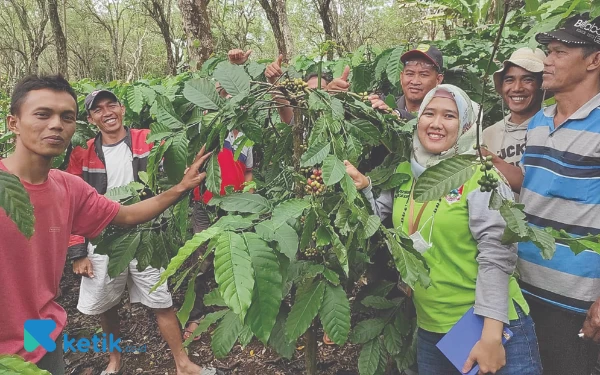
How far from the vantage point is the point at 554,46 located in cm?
170

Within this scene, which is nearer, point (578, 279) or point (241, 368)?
point (578, 279)

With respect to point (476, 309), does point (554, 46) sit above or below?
above

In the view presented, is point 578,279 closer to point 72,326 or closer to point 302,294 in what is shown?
point 302,294

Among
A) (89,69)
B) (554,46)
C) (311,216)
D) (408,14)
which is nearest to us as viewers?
(311,216)

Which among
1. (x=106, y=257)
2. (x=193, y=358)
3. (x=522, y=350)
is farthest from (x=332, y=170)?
(x=193, y=358)

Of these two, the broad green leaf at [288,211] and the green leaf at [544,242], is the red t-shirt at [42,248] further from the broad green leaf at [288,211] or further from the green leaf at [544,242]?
the green leaf at [544,242]

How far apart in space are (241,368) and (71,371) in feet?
4.24

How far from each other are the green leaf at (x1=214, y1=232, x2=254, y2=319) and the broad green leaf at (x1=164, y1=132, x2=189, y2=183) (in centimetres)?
59

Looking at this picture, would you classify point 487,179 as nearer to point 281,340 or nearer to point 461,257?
point 461,257

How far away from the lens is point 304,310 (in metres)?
1.38

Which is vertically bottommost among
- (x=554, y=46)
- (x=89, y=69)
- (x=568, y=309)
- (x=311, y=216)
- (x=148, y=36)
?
(x=568, y=309)

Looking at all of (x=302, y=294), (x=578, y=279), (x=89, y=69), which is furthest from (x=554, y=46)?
(x=89, y=69)

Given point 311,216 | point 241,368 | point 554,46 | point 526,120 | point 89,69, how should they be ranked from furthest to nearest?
point 89,69 < point 241,368 < point 526,120 < point 554,46 < point 311,216

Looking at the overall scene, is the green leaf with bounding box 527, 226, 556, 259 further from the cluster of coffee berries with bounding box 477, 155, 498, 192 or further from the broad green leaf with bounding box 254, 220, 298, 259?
the broad green leaf with bounding box 254, 220, 298, 259
